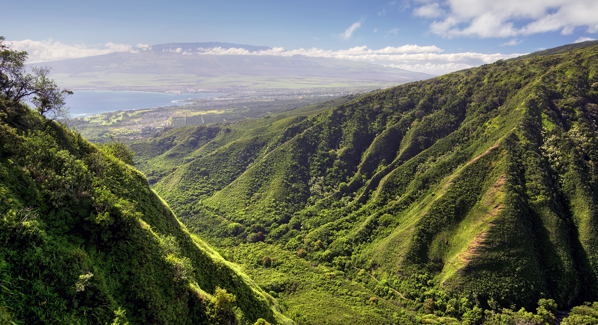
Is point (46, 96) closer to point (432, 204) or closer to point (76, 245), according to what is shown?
point (76, 245)

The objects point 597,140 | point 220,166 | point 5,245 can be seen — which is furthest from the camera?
point 220,166

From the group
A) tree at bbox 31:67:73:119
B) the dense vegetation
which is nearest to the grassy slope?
the dense vegetation

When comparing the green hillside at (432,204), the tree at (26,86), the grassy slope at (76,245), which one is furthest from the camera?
the green hillside at (432,204)

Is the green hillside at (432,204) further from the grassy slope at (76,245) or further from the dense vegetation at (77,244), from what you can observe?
the grassy slope at (76,245)

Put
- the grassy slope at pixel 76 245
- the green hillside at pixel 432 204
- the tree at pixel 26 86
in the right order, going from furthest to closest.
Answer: the green hillside at pixel 432 204
the tree at pixel 26 86
the grassy slope at pixel 76 245

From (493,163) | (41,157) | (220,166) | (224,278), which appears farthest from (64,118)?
(220,166)

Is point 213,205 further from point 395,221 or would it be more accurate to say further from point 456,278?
point 456,278

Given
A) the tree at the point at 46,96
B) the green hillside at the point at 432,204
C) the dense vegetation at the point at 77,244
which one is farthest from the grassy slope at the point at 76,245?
the green hillside at the point at 432,204
